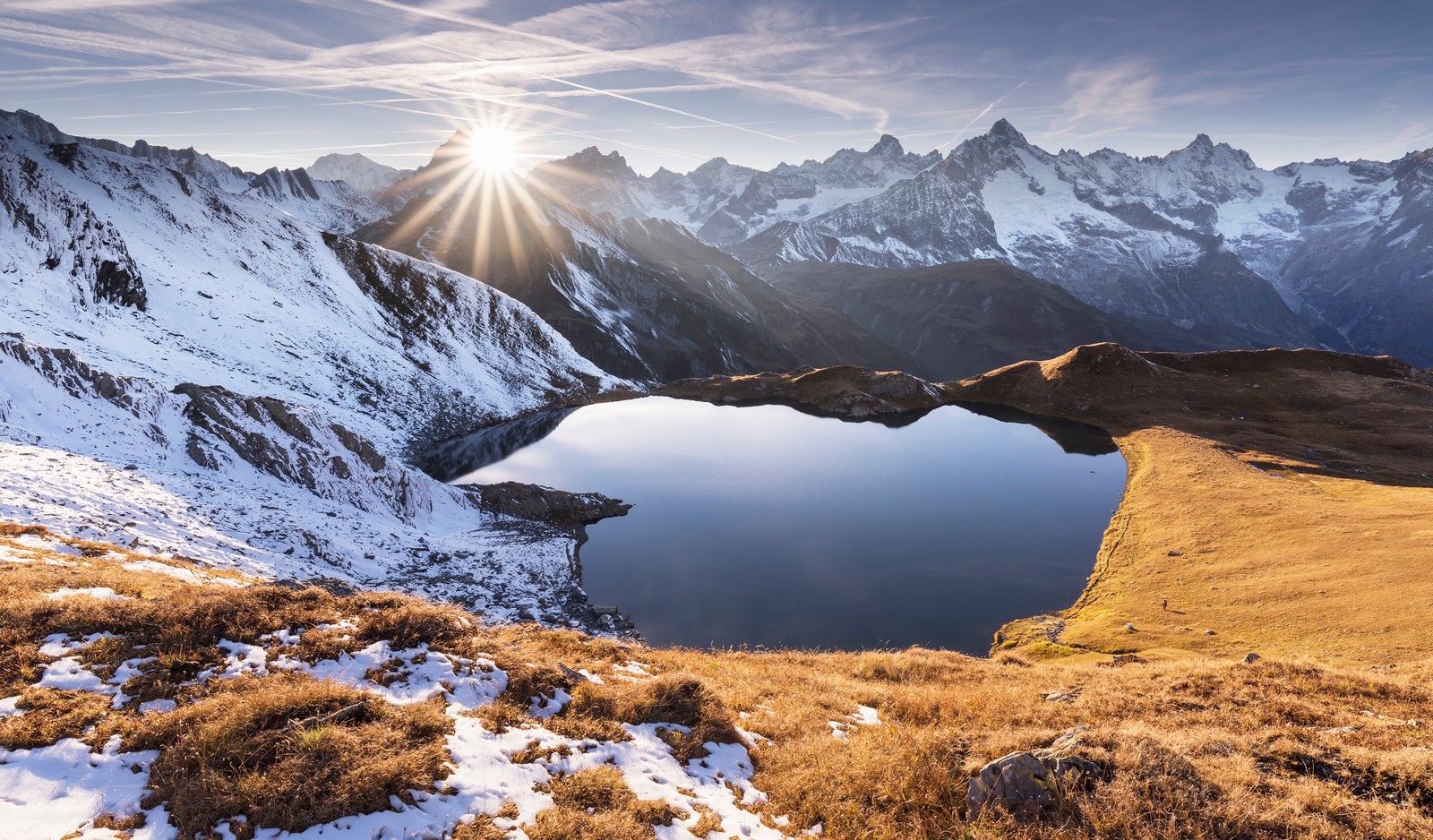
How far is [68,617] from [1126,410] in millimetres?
117387

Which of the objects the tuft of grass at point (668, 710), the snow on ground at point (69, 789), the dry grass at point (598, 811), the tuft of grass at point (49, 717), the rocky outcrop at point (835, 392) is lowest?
the tuft of grass at point (668, 710)

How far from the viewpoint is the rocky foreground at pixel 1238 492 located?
30828 mm

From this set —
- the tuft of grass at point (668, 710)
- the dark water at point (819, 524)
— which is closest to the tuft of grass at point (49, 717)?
the tuft of grass at point (668, 710)

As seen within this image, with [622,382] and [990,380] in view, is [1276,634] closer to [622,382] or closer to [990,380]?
[990,380]

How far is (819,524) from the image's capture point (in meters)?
49.1

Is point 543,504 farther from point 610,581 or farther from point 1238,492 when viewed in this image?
point 1238,492

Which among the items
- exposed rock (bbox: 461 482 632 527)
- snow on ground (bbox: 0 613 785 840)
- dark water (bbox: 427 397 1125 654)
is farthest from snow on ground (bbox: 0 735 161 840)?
exposed rock (bbox: 461 482 632 527)

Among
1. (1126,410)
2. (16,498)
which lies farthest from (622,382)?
(16,498)

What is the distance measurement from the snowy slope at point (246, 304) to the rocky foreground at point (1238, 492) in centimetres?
4787

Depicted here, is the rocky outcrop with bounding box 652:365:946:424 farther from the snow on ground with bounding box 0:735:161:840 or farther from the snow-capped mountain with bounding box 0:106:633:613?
the snow on ground with bounding box 0:735:161:840

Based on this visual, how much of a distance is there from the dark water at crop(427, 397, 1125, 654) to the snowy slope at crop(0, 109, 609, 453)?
14.3 metres

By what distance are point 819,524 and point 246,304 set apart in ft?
256

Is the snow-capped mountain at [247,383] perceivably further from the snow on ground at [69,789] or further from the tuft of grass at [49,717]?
the snow on ground at [69,789]

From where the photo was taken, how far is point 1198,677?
17.0 meters
